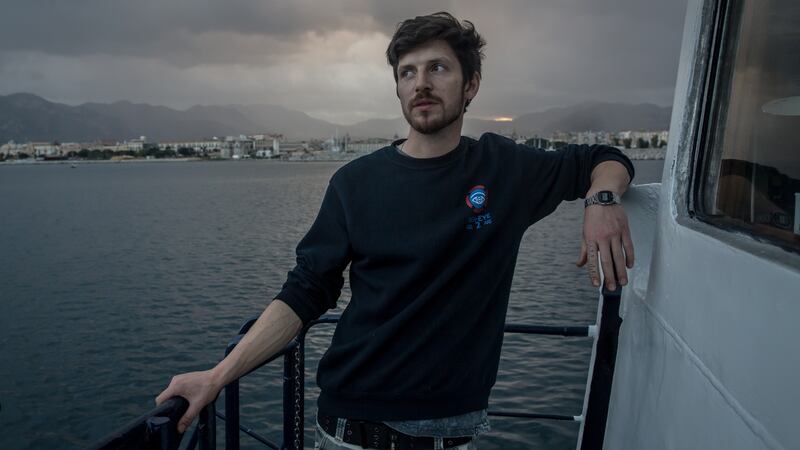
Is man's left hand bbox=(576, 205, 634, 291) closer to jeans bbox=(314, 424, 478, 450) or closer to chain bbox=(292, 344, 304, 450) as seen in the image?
jeans bbox=(314, 424, 478, 450)

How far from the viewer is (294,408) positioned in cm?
310

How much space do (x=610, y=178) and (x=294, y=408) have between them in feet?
6.03

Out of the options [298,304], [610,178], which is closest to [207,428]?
[298,304]

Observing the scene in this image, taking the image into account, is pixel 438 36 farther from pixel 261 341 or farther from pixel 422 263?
pixel 261 341

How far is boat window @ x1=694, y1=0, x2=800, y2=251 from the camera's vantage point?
4.54 feet

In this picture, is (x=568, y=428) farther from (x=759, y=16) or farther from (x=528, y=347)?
(x=759, y=16)

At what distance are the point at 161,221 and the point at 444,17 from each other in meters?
50.0

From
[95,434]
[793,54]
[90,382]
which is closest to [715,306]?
[793,54]

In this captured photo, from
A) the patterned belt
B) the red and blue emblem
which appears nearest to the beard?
the red and blue emblem

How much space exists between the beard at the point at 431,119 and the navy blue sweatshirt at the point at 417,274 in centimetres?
11

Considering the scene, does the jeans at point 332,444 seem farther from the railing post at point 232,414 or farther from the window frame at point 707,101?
the window frame at point 707,101

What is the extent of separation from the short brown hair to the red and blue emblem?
18.1 inches

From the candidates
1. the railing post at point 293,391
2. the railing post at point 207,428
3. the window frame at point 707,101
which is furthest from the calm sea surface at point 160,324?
the window frame at point 707,101

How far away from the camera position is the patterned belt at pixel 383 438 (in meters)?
2.18
